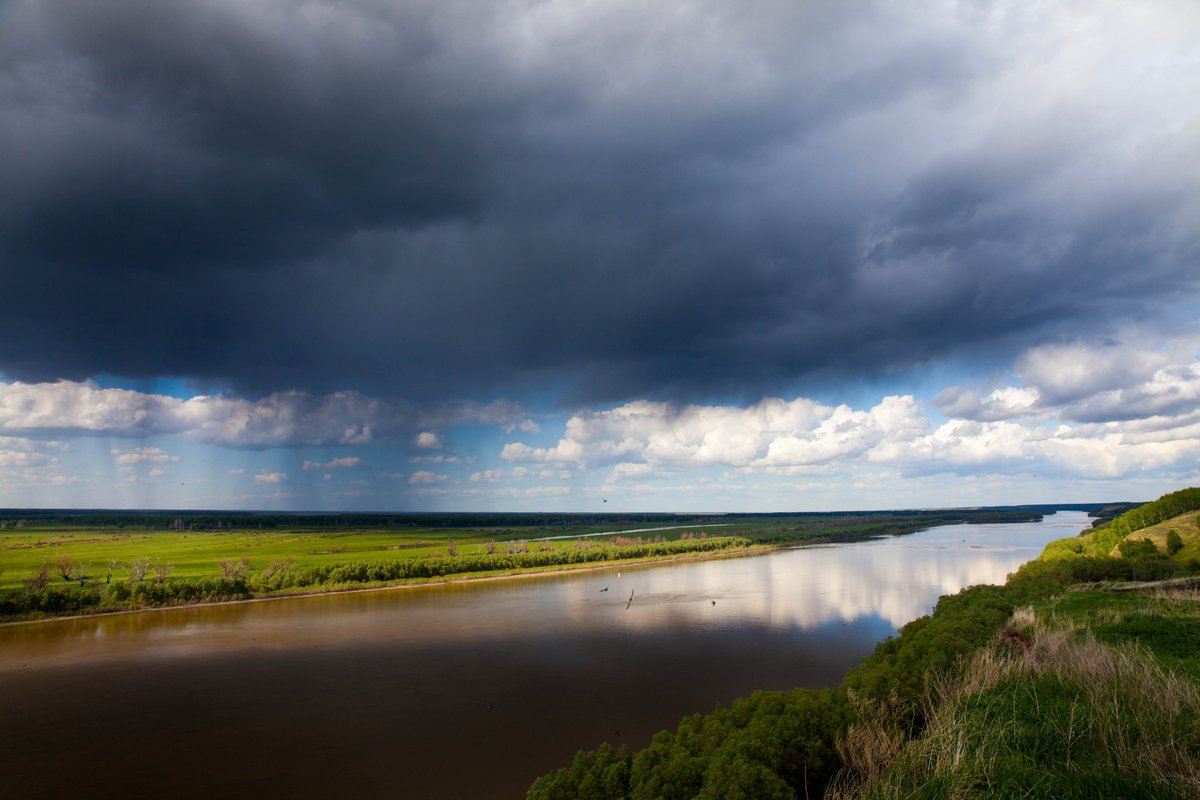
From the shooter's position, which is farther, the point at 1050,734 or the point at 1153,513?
the point at 1153,513

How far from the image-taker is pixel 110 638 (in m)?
39.2

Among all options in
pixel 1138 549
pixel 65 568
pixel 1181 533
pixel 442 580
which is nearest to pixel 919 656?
pixel 1138 549

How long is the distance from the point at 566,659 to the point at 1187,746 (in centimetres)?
2842

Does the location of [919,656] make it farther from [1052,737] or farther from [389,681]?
[389,681]

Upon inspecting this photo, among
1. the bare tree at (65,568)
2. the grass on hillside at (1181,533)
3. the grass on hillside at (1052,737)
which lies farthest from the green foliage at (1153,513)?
the bare tree at (65,568)

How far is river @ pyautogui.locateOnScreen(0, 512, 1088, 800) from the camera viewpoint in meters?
20.0

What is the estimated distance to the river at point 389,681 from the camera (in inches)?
786

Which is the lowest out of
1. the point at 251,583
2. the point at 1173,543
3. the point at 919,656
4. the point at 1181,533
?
the point at 251,583

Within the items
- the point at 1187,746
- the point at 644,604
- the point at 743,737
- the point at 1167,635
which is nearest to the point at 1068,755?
the point at 1187,746

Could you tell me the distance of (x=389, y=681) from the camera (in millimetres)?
29141

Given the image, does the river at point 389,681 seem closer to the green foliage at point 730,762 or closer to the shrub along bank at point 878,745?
the green foliage at point 730,762

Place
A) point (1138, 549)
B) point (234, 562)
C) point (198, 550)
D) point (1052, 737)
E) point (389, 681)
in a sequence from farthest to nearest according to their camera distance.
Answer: point (198, 550) → point (234, 562) → point (1138, 549) → point (389, 681) → point (1052, 737)

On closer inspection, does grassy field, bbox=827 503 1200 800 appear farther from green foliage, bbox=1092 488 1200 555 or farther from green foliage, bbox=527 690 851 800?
green foliage, bbox=1092 488 1200 555

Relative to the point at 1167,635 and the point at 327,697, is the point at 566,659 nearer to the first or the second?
the point at 327,697
